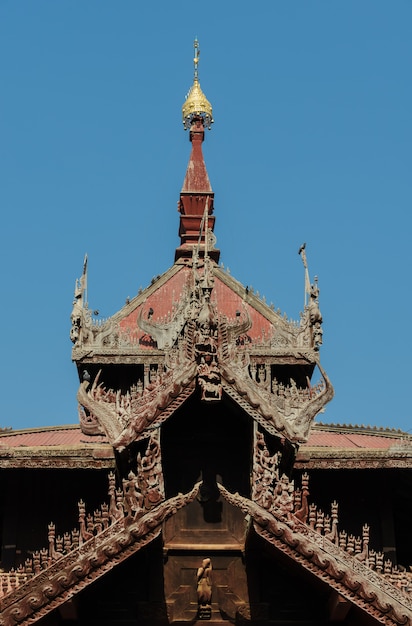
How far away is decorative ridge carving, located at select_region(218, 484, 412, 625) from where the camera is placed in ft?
62.6

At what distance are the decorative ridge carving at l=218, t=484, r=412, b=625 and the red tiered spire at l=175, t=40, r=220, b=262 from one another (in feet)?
58.4

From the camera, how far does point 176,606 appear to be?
67.6 feet

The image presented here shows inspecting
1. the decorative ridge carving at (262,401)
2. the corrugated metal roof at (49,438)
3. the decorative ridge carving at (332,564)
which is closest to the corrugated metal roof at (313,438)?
the corrugated metal roof at (49,438)

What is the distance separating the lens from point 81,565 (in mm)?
19047

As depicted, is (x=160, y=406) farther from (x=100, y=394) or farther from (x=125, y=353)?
(x=125, y=353)

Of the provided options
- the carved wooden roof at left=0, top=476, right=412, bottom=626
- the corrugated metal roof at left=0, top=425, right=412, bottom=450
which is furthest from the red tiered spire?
the carved wooden roof at left=0, top=476, right=412, bottom=626

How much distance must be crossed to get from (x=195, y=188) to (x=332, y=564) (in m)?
22.0

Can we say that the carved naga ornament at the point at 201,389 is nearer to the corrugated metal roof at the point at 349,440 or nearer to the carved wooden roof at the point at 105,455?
the carved wooden roof at the point at 105,455

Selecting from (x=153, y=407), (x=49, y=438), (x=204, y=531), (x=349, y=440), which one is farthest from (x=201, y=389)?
(x=349, y=440)

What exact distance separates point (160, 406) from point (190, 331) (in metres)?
1.33

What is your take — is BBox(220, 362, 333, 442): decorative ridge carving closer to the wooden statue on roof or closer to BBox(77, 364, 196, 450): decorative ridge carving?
the wooden statue on roof

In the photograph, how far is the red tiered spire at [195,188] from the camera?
124 feet

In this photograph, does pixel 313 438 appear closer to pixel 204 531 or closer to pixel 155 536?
pixel 204 531

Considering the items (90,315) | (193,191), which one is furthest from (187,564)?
(193,191)
